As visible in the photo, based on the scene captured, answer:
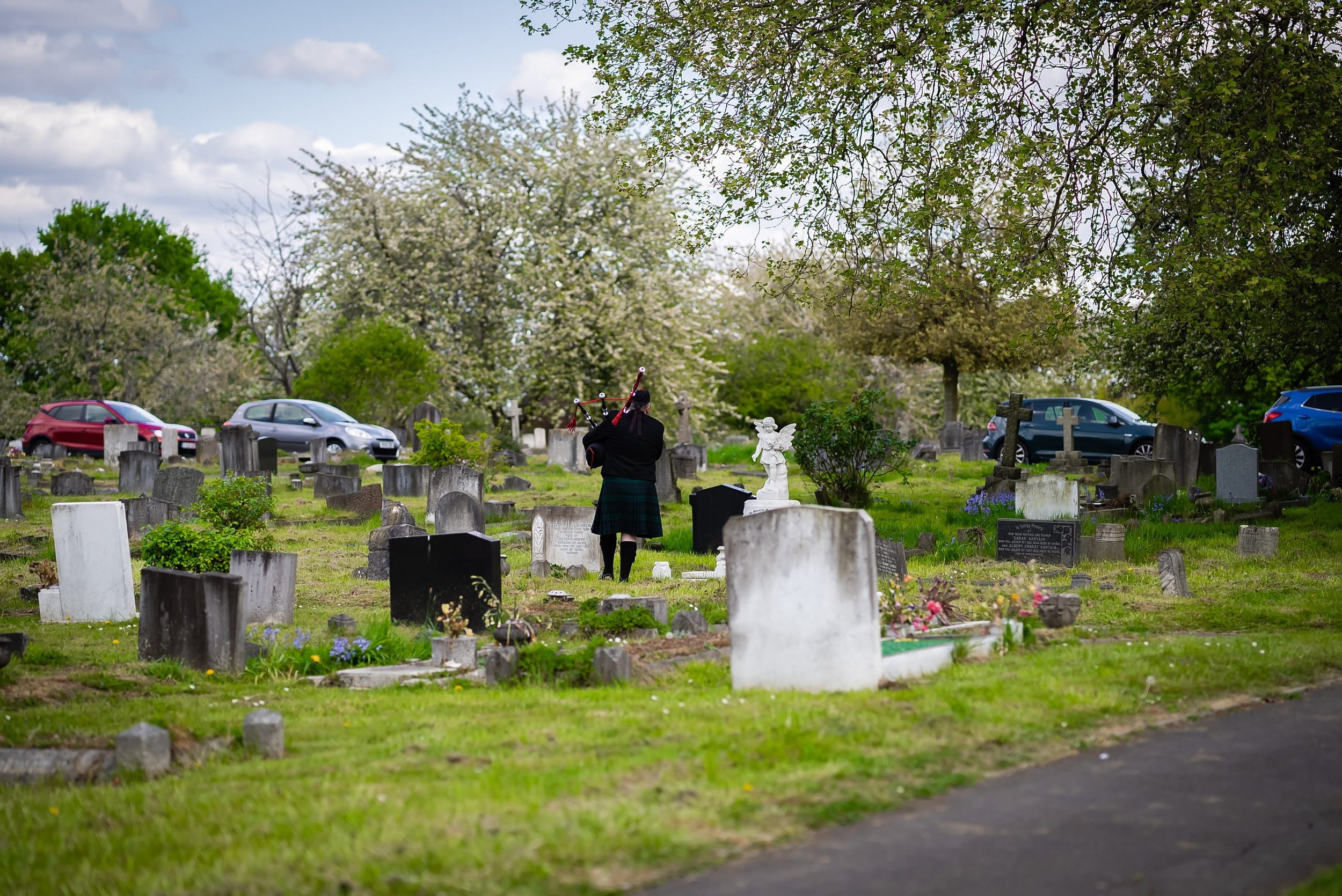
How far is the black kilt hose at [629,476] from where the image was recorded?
12.8 m

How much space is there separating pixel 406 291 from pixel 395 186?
3.84 m

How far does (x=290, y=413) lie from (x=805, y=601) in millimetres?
24643

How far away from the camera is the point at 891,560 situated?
12.3 meters

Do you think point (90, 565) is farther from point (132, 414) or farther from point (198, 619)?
point (132, 414)

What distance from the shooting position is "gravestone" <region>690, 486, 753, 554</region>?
14953 mm

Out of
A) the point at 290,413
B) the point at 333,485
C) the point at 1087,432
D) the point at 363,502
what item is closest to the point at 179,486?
the point at 333,485

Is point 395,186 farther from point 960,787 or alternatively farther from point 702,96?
point 960,787

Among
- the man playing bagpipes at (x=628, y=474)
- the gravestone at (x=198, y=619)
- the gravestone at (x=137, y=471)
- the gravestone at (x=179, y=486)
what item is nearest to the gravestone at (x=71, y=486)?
the gravestone at (x=137, y=471)

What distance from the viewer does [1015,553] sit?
13.9m

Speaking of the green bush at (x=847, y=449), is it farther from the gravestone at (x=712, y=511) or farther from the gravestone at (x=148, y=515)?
the gravestone at (x=148, y=515)

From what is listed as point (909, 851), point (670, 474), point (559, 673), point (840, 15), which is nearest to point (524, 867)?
point (909, 851)

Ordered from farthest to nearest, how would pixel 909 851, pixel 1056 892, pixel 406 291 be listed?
pixel 406 291 → pixel 909 851 → pixel 1056 892

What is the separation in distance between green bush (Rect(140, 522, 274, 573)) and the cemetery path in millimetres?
7582

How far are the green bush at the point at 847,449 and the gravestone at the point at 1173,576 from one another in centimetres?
672
